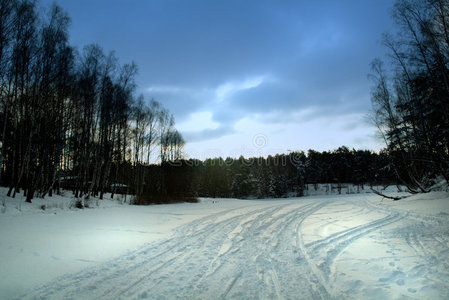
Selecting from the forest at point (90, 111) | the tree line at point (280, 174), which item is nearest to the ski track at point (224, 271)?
the forest at point (90, 111)

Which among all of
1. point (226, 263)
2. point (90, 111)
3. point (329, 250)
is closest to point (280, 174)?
point (90, 111)

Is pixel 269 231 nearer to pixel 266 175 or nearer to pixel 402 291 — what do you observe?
pixel 402 291

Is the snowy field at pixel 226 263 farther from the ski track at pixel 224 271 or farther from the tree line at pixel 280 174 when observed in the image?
the tree line at pixel 280 174

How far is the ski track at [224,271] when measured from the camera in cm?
291

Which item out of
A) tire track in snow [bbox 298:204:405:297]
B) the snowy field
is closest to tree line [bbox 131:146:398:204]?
the snowy field

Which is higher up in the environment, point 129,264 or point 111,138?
point 111,138

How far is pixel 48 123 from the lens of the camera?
12633mm

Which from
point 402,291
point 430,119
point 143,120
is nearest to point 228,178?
point 143,120

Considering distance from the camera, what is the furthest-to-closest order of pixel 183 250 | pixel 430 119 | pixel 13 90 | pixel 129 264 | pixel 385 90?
pixel 385 90 < pixel 430 119 < pixel 13 90 < pixel 183 250 < pixel 129 264

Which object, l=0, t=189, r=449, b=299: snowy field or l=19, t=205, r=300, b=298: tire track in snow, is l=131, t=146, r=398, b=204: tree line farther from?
l=19, t=205, r=300, b=298: tire track in snow

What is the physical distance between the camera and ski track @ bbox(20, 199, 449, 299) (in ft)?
9.55

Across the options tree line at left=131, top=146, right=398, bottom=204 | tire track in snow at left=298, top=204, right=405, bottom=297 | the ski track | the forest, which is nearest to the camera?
the ski track

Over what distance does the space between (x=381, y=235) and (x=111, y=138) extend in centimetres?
1967

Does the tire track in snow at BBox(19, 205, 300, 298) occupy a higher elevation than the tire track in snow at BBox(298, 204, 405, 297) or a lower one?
lower
